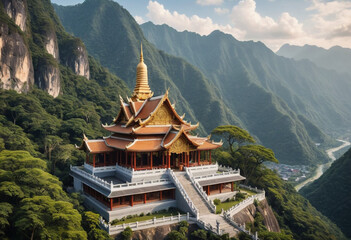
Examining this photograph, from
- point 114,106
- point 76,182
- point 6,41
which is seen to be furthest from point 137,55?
point 76,182

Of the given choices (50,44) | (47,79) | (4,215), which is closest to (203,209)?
(4,215)

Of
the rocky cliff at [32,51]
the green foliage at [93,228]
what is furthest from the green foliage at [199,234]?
the rocky cliff at [32,51]

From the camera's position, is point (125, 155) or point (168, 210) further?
point (125, 155)

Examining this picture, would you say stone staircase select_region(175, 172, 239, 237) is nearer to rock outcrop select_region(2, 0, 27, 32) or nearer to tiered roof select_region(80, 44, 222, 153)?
tiered roof select_region(80, 44, 222, 153)

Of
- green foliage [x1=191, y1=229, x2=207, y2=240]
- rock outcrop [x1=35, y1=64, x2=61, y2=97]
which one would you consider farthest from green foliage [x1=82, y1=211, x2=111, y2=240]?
rock outcrop [x1=35, y1=64, x2=61, y2=97]

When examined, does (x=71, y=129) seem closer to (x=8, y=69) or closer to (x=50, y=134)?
(x=50, y=134)

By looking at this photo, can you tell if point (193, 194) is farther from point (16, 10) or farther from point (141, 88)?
point (16, 10)
